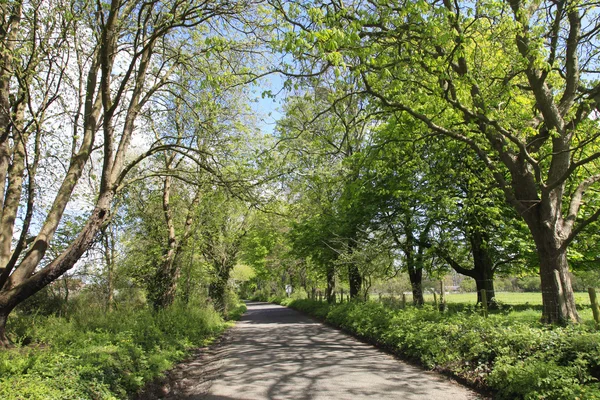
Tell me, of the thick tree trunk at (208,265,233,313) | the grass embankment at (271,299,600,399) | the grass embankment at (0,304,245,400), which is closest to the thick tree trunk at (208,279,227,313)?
the thick tree trunk at (208,265,233,313)

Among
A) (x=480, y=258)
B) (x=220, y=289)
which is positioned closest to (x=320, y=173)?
(x=480, y=258)

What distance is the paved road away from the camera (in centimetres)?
659

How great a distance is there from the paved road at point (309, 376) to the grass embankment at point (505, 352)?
0.45m

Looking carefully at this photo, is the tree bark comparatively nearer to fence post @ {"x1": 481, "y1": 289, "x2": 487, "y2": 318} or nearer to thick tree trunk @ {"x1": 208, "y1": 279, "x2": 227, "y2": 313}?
fence post @ {"x1": 481, "y1": 289, "x2": 487, "y2": 318}

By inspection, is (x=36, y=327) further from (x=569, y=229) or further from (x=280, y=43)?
(x=569, y=229)

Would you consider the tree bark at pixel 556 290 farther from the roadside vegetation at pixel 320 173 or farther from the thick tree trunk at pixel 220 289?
the thick tree trunk at pixel 220 289

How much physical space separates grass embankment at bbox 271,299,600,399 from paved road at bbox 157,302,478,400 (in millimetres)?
452

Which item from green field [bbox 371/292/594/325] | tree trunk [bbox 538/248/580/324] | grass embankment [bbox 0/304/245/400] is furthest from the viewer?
green field [bbox 371/292/594/325]

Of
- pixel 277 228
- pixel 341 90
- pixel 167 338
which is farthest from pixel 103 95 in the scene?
pixel 277 228

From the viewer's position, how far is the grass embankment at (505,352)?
529 cm

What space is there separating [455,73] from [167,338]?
1063 centimetres

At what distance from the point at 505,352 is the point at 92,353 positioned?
7118 millimetres

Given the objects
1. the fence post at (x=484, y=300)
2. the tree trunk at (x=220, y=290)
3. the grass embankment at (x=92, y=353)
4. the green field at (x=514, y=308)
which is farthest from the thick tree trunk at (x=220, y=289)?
the fence post at (x=484, y=300)

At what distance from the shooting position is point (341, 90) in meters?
9.90
